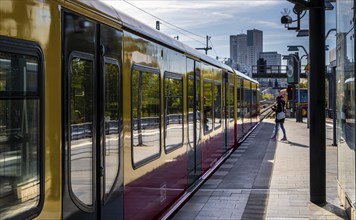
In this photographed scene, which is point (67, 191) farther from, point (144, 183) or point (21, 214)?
point (144, 183)

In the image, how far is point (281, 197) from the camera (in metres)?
8.58

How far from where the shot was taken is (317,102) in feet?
26.7

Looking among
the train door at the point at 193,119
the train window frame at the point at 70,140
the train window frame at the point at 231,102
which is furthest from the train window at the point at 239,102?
the train window frame at the point at 70,140

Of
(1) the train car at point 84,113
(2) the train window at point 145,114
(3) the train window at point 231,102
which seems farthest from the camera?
(3) the train window at point 231,102

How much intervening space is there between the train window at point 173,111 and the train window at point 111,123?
2159 millimetres

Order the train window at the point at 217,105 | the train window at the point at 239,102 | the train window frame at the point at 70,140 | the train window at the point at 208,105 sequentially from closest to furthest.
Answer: the train window frame at the point at 70,140, the train window at the point at 208,105, the train window at the point at 217,105, the train window at the point at 239,102

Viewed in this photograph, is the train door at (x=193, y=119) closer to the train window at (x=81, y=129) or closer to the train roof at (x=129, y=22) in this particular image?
the train roof at (x=129, y=22)

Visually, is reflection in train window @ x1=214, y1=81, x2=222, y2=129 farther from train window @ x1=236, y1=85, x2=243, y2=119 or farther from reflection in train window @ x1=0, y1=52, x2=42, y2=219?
reflection in train window @ x1=0, y1=52, x2=42, y2=219

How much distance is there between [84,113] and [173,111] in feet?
11.5

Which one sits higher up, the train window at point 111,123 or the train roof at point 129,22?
the train roof at point 129,22

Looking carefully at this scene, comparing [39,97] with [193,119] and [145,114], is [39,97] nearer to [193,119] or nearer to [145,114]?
[145,114]

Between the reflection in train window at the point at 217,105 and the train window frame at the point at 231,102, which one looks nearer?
the reflection in train window at the point at 217,105

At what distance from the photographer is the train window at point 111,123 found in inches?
175

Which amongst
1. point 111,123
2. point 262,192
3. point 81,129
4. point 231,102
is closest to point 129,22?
point 111,123
